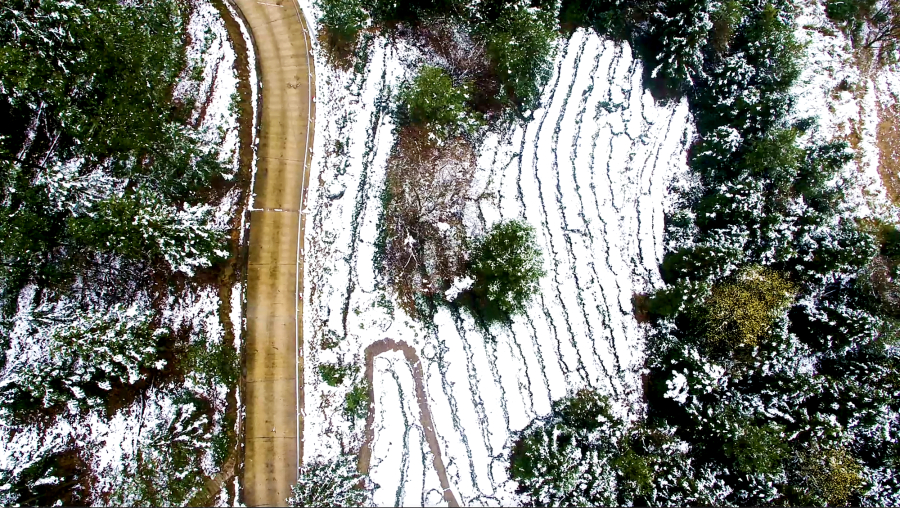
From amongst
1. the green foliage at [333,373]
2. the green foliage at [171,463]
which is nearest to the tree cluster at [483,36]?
the green foliage at [333,373]

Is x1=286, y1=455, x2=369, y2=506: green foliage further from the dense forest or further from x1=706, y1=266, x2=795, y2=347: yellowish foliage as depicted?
x1=706, y1=266, x2=795, y2=347: yellowish foliage

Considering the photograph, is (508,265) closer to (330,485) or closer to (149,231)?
(330,485)

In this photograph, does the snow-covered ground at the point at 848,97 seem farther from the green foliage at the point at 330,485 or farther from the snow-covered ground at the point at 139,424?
the snow-covered ground at the point at 139,424

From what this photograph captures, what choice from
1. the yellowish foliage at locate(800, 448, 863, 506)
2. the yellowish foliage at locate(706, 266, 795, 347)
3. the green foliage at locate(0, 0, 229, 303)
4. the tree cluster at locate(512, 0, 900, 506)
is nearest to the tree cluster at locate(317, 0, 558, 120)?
the tree cluster at locate(512, 0, 900, 506)

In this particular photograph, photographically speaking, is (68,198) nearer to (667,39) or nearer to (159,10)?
(159,10)

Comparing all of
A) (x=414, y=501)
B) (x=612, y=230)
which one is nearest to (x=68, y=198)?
(x=414, y=501)

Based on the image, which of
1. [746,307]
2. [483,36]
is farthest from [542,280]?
[483,36]
